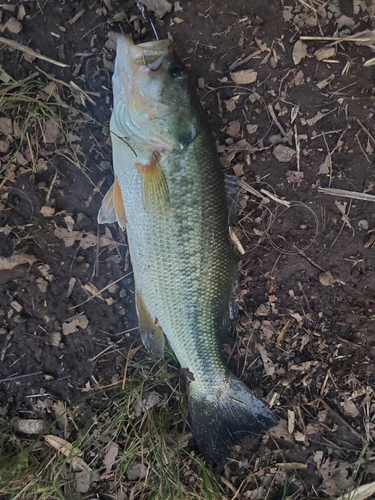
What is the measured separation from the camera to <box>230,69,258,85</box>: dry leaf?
2.48 meters

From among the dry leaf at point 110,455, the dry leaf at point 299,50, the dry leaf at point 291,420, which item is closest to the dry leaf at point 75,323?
the dry leaf at point 110,455

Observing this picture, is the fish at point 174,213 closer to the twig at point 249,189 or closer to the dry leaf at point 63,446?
the twig at point 249,189

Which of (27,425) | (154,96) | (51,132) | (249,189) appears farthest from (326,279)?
(27,425)

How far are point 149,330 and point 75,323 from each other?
0.52m

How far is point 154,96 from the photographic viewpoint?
1.99m

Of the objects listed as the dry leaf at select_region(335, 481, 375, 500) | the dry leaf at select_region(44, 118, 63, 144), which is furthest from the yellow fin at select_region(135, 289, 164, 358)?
the dry leaf at select_region(335, 481, 375, 500)

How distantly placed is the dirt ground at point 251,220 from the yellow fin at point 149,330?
1.00 ft

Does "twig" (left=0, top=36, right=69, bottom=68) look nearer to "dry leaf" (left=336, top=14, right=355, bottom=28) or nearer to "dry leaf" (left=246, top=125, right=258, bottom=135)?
"dry leaf" (left=246, top=125, right=258, bottom=135)

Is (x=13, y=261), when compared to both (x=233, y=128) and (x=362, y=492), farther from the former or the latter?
(x=362, y=492)

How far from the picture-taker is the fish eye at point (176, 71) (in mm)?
2000

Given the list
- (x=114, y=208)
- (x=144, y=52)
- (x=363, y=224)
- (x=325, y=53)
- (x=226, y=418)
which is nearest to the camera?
(x=144, y=52)

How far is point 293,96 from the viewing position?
2521 mm

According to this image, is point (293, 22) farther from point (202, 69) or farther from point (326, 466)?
point (326, 466)

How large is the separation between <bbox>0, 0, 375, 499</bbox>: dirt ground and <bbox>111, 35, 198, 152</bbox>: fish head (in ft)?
1.55
